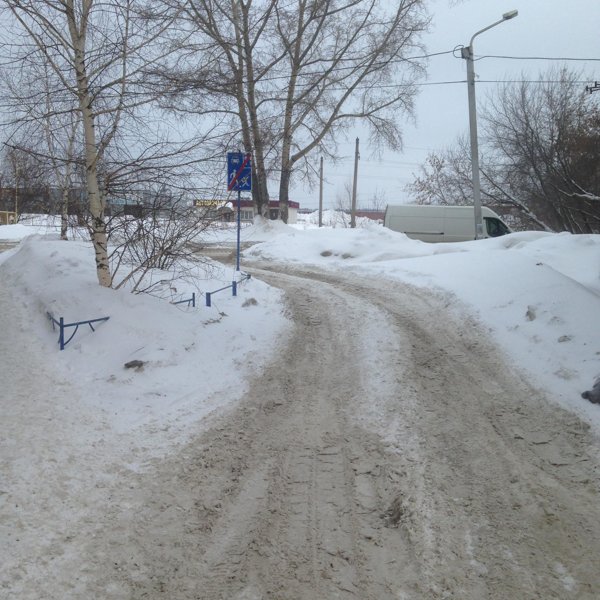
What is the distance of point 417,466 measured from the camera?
13.5ft

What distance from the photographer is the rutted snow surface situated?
2891 millimetres

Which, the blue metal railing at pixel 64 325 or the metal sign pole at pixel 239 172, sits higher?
the metal sign pole at pixel 239 172

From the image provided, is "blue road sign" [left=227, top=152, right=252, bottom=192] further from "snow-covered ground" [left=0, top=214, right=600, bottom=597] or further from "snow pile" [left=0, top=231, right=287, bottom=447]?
"snow pile" [left=0, top=231, right=287, bottom=447]

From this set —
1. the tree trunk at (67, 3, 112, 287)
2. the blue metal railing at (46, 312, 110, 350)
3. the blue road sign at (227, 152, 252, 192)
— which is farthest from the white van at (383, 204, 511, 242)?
the blue metal railing at (46, 312, 110, 350)

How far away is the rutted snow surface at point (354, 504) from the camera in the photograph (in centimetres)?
289

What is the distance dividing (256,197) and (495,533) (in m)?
22.6

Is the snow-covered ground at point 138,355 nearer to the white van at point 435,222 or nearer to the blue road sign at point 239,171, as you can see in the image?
the blue road sign at point 239,171

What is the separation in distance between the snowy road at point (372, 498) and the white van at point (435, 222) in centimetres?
1701

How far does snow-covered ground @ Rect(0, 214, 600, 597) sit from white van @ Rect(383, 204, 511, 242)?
37.9ft

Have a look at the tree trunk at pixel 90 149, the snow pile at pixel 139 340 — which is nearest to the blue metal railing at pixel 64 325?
the snow pile at pixel 139 340

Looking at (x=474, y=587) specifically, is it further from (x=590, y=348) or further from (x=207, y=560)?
(x=590, y=348)

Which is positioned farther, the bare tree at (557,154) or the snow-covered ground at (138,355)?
the bare tree at (557,154)

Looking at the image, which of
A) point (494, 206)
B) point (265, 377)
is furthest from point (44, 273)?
point (494, 206)

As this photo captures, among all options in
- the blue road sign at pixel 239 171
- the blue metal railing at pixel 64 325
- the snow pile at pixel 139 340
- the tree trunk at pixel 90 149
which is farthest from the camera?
the blue road sign at pixel 239 171
